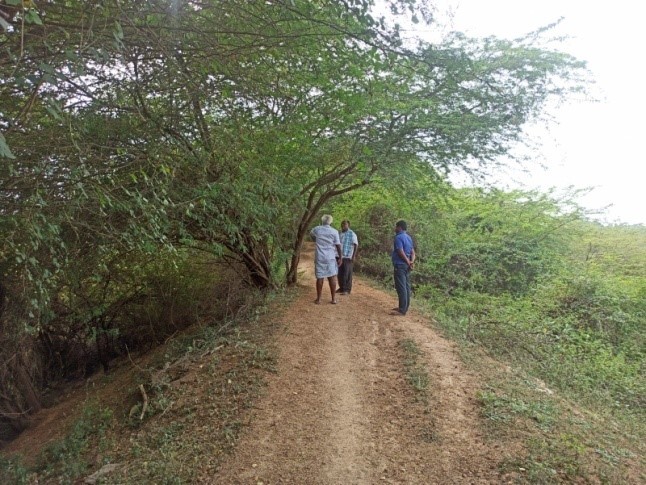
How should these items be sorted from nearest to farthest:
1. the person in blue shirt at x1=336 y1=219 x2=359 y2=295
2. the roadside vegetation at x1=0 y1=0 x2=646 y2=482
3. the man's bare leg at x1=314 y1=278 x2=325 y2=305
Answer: the roadside vegetation at x1=0 y1=0 x2=646 y2=482 → the man's bare leg at x1=314 y1=278 x2=325 y2=305 → the person in blue shirt at x1=336 y1=219 x2=359 y2=295

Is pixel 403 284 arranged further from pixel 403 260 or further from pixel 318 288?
pixel 318 288

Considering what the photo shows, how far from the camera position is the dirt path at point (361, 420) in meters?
3.96

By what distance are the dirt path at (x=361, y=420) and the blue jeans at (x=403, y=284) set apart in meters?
0.85

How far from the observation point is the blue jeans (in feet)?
25.5

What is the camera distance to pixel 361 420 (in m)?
4.77

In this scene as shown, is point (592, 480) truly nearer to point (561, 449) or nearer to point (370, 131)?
point (561, 449)

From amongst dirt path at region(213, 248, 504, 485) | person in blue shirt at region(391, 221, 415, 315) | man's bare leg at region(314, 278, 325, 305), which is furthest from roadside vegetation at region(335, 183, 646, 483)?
man's bare leg at region(314, 278, 325, 305)

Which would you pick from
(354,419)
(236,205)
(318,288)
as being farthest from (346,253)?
(354,419)

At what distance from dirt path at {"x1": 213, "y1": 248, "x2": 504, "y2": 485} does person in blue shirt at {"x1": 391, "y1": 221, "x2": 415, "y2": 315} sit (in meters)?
0.92

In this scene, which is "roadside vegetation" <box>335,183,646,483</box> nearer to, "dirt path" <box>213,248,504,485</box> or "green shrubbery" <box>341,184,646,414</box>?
"green shrubbery" <box>341,184,646,414</box>

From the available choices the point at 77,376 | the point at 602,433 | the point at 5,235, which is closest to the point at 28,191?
the point at 5,235

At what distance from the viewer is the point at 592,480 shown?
361cm

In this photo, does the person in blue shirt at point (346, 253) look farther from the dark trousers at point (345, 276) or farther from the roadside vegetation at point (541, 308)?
the roadside vegetation at point (541, 308)

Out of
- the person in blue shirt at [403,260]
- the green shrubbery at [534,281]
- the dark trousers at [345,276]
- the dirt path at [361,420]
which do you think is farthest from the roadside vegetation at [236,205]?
the dark trousers at [345,276]
